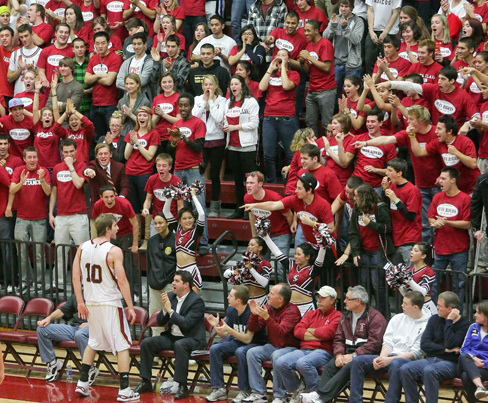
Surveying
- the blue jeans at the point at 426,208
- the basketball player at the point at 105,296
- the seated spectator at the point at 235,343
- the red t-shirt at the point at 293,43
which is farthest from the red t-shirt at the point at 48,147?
the blue jeans at the point at 426,208

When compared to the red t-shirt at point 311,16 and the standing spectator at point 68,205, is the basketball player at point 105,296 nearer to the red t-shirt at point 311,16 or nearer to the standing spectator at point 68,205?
the standing spectator at point 68,205

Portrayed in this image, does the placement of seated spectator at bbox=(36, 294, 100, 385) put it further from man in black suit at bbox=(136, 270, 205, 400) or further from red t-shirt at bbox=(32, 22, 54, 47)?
red t-shirt at bbox=(32, 22, 54, 47)

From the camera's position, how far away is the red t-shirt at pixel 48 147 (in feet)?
47.3

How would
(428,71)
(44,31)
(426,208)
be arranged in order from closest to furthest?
1. (426,208)
2. (428,71)
3. (44,31)

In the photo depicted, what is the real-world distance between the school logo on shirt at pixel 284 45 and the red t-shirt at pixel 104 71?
238 centimetres

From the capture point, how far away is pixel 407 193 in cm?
1155

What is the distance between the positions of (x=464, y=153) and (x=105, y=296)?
422 centimetres

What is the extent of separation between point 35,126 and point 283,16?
378cm

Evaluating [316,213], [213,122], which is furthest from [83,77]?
[316,213]

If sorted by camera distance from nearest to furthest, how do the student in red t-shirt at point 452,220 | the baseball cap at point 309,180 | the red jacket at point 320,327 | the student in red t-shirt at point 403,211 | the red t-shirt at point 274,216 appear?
the red jacket at point 320,327
the student in red t-shirt at point 452,220
the student in red t-shirt at point 403,211
the baseball cap at point 309,180
the red t-shirt at point 274,216

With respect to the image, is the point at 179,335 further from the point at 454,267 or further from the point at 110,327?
the point at 454,267

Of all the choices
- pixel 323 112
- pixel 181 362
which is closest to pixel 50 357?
pixel 181 362

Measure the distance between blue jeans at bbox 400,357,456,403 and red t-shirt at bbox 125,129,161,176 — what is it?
493cm

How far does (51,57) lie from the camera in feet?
52.1
